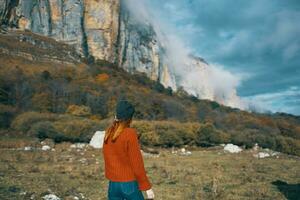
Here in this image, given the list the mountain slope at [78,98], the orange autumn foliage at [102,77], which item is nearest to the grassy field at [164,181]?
the mountain slope at [78,98]

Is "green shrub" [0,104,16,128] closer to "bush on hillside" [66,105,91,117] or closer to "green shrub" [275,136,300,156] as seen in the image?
"bush on hillside" [66,105,91,117]

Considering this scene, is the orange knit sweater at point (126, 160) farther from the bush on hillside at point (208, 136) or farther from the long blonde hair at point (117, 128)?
the bush on hillside at point (208, 136)

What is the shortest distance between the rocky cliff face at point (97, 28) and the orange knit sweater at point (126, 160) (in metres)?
101

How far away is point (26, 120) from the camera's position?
43781mm

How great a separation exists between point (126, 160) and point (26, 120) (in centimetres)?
3963

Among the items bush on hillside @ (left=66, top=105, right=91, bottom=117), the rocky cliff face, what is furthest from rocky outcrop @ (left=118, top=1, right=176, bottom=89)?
bush on hillside @ (left=66, top=105, right=91, bottom=117)

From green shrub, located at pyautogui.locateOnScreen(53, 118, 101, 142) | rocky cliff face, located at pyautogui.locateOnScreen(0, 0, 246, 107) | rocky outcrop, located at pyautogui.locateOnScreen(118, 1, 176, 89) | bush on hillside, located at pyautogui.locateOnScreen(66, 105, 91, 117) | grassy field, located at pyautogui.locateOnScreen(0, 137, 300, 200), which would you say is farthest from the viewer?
rocky outcrop, located at pyautogui.locateOnScreen(118, 1, 176, 89)

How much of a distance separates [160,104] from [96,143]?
33203mm

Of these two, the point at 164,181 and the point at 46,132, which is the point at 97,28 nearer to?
the point at 46,132

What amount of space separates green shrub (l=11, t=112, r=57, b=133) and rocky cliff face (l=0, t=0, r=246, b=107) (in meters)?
61.2

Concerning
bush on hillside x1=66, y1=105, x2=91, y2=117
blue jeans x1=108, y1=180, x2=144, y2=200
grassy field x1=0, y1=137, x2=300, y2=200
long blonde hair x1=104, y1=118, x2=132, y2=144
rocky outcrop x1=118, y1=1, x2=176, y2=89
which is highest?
rocky outcrop x1=118, y1=1, x2=176, y2=89

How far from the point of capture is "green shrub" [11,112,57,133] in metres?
42.9

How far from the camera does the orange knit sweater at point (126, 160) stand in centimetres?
555

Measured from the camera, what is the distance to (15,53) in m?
82.3
